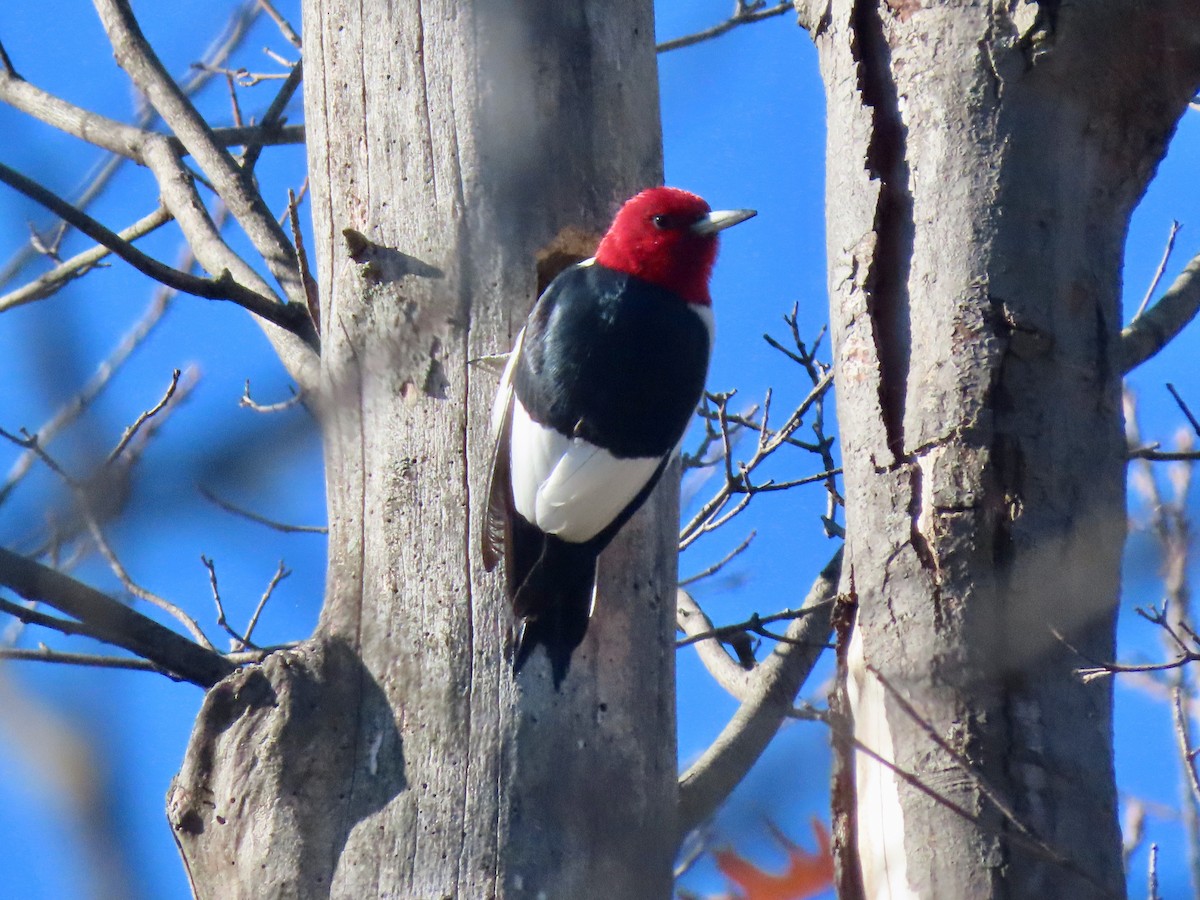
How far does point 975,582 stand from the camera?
189 cm

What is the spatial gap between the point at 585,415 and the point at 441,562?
605 mm

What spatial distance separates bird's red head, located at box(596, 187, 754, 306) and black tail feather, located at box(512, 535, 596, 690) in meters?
0.84

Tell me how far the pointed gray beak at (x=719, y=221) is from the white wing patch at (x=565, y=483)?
0.76 metres

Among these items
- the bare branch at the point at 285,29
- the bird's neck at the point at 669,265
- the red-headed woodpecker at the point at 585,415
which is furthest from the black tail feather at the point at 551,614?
the bare branch at the point at 285,29

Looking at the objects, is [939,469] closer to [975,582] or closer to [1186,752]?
[975,582]

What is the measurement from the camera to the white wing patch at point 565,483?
110 inches

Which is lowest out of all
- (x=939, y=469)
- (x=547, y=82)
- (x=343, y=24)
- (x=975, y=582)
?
(x=975, y=582)

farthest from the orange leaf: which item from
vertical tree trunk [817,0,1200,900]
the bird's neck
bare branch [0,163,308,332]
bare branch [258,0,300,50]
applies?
bare branch [258,0,300,50]

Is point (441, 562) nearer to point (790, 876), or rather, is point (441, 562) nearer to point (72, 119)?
point (790, 876)

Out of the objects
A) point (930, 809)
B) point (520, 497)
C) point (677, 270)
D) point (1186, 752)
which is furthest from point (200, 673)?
point (1186, 752)

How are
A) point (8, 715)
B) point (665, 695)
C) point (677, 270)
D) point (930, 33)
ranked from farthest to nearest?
point (677, 270) → point (665, 695) → point (930, 33) → point (8, 715)

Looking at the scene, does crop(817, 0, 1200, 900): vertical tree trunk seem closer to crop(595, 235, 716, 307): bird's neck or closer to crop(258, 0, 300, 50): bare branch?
crop(595, 235, 716, 307): bird's neck

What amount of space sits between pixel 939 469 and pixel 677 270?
65.6 inches

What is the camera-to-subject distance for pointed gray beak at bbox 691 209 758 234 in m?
3.45
